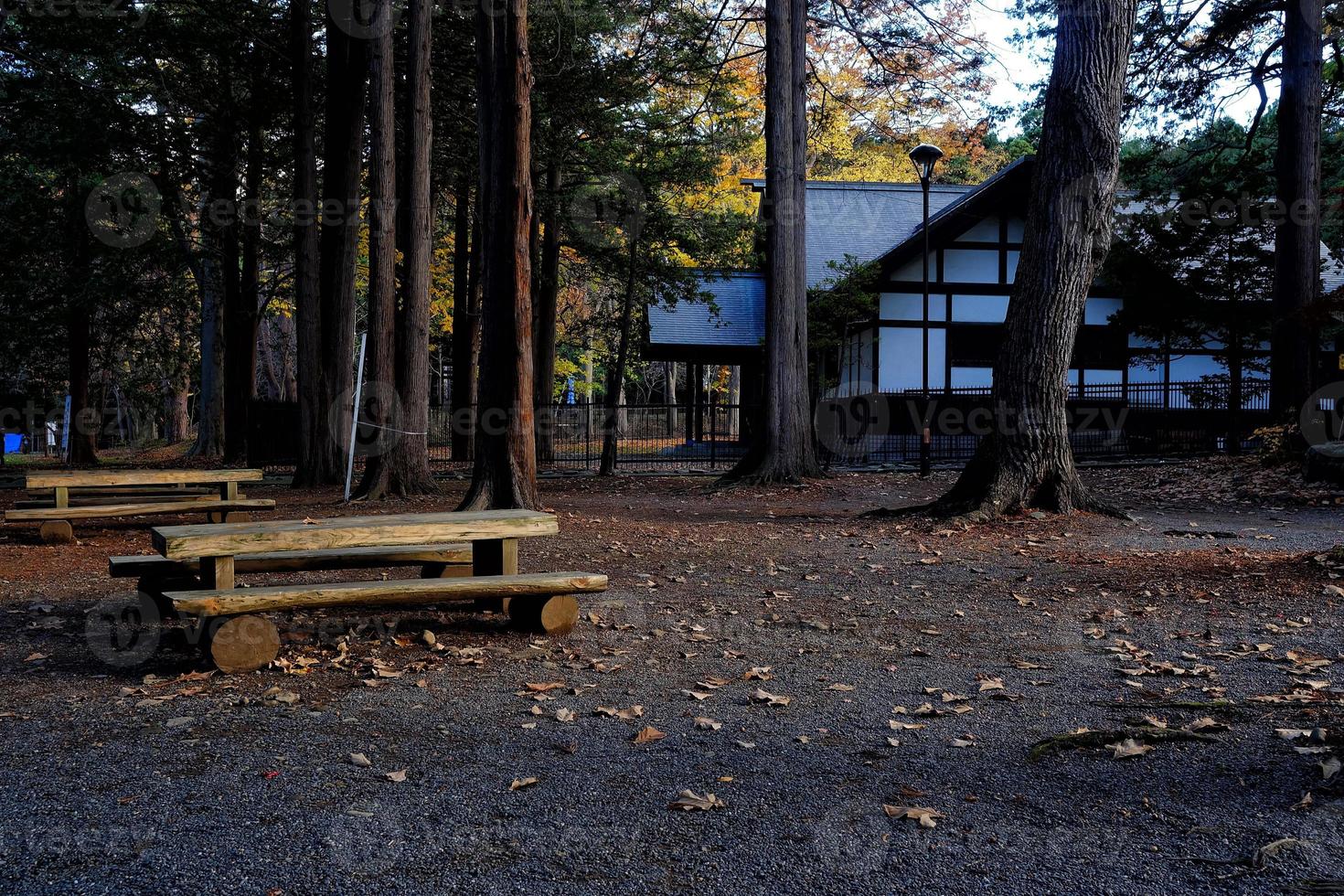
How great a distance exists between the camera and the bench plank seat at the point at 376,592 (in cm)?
536

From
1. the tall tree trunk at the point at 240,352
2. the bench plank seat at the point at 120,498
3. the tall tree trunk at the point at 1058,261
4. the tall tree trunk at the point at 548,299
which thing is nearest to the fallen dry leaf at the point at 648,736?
the tall tree trunk at the point at 1058,261

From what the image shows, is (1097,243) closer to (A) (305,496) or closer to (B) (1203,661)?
(B) (1203,661)

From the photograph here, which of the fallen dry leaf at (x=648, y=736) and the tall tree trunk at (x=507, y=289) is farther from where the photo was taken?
the tall tree trunk at (x=507, y=289)

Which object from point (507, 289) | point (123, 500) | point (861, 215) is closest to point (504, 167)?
point (507, 289)

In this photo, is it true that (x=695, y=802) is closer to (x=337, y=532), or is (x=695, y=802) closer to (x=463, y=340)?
(x=337, y=532)

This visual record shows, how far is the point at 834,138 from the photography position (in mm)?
39875

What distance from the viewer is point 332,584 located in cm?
569

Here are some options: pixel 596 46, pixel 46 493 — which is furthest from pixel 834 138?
pixel 46 493

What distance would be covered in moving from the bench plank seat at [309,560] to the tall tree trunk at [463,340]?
19.3 m

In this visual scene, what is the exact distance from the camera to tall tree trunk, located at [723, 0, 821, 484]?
1748 cm

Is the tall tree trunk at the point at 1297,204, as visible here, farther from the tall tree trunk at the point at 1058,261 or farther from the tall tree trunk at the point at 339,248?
the tall tree trunk at the point at 339,248

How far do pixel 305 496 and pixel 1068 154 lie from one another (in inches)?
441

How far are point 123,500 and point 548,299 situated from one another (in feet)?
53.4

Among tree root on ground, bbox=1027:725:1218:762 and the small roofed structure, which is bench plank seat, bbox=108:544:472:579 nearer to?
tree root on ground, bbox=1027:725:1218:762
